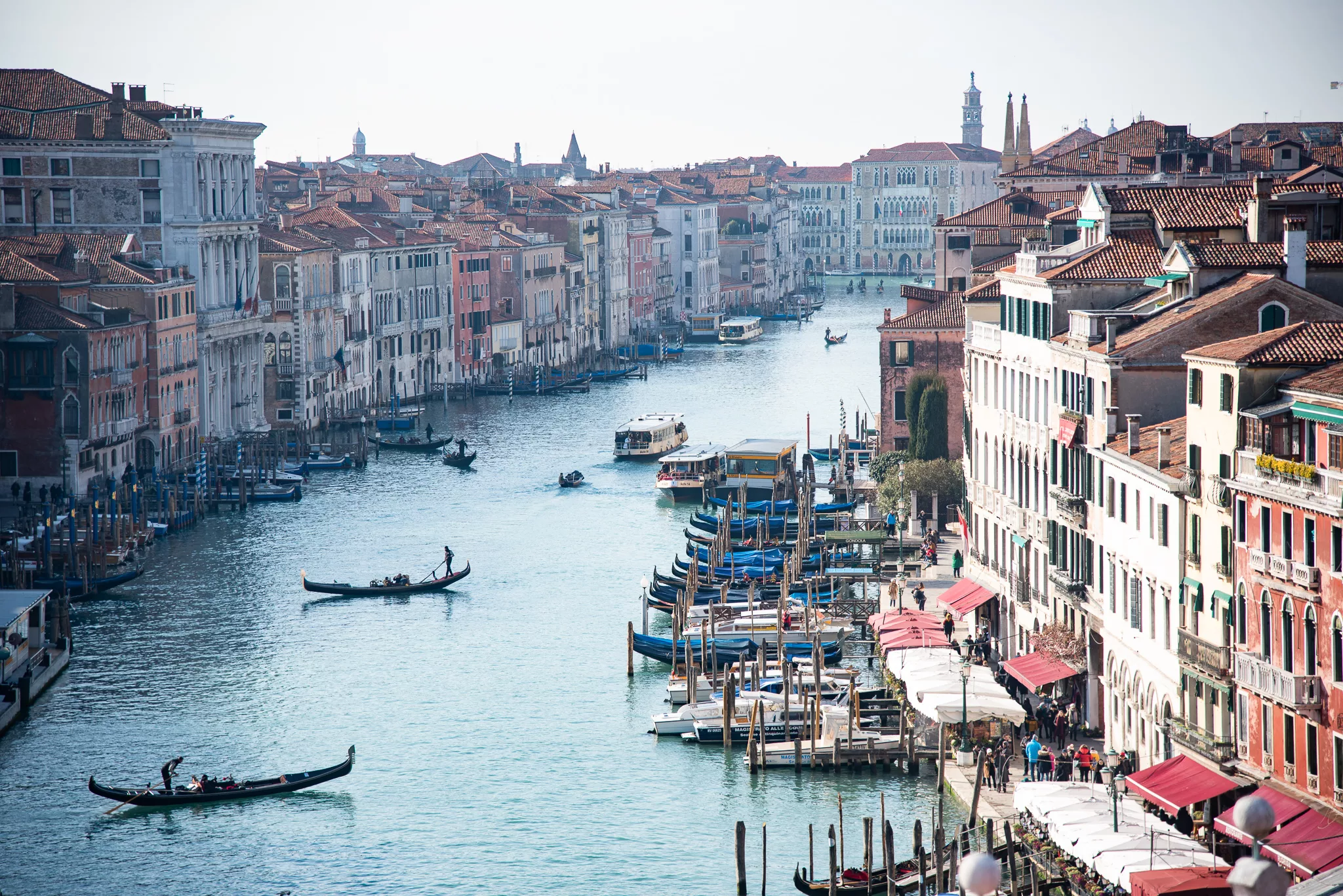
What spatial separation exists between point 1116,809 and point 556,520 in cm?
3106

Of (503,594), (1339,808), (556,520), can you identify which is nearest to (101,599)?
(503,594)

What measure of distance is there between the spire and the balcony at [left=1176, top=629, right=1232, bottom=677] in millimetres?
49824

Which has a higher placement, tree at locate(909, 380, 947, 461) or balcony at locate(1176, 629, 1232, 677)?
tree at locate(909, 380, 947, 461)

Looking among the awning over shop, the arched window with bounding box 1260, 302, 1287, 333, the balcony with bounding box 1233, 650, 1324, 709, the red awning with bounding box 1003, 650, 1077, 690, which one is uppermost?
the arched window with bounding box 1260, 302, 1287, 333

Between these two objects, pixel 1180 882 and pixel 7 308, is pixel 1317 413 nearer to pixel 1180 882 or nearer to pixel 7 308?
pixel 1180 882

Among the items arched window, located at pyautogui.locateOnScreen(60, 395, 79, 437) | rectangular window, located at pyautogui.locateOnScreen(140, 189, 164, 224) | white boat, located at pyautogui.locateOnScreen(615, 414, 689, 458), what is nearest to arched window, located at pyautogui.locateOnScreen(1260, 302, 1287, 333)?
arched window, located at pyautogui.locateOnScreen(60, 395, 79, 437)

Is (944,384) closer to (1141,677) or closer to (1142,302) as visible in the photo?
(1142,302)

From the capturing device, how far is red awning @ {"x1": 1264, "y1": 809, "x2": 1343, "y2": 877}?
61.9 ft

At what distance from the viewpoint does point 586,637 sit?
3766 cm

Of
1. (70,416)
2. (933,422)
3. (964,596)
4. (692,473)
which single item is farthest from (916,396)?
(70,416)

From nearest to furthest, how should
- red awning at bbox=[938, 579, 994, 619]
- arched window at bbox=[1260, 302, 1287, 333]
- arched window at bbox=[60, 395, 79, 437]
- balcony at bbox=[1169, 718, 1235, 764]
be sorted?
balcony at bbox=[1169, 718, 1235, 764] → arched window at bbox=[1260, 302, 1287, 333] → red awning at bbox=[938, 579, 994, 619] → arched window at bbox=[60, 395, 79, 437]

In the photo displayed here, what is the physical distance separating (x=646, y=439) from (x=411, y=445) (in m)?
A: 7.82

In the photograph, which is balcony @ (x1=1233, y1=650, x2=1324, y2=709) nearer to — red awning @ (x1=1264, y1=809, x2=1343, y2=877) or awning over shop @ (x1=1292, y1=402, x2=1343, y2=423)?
red awning @ (x1=1264, y1=809, x2=1343, y2=877)

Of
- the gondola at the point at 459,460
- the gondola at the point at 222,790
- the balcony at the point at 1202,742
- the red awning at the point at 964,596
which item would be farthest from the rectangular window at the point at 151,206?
the balcony at the point at 1202,742
